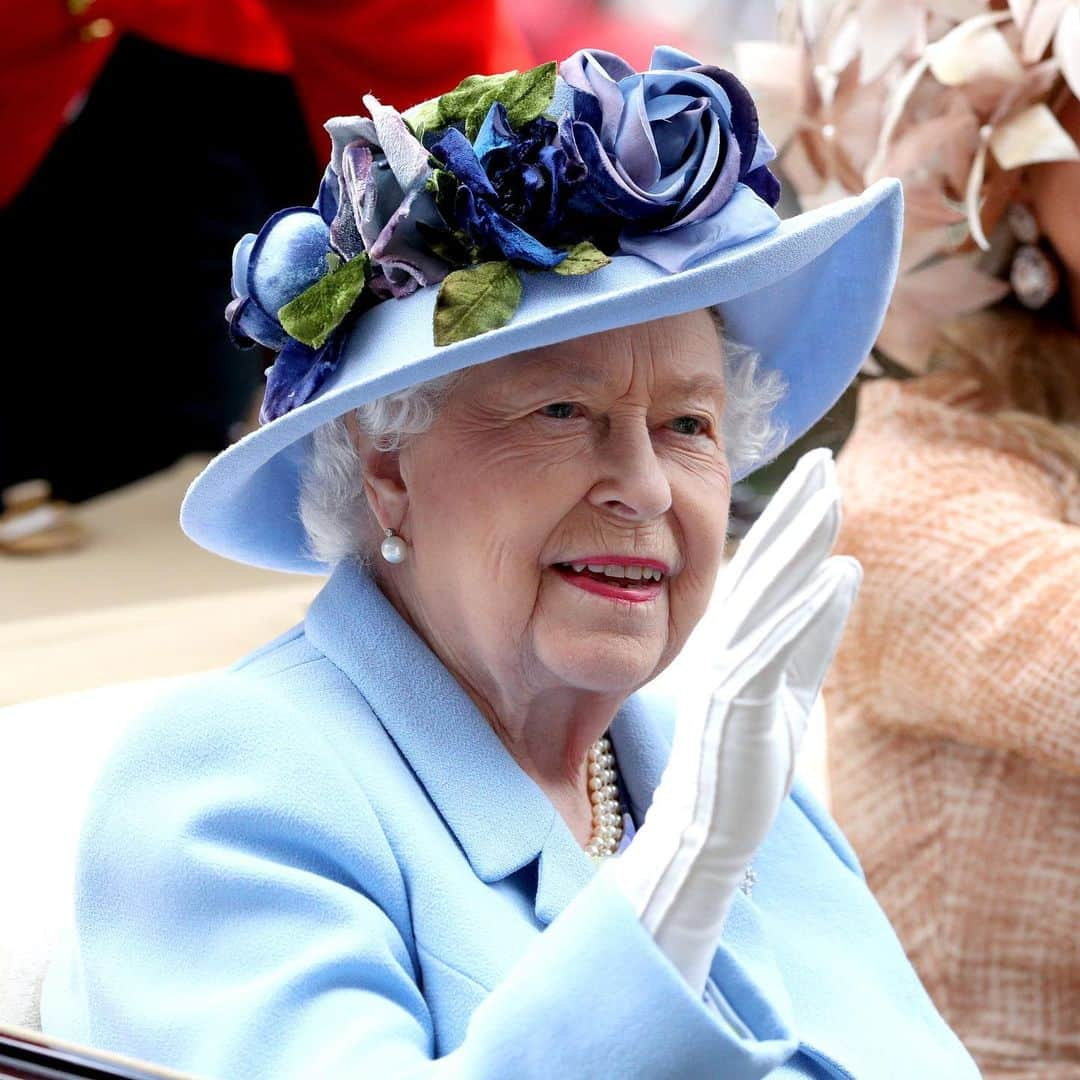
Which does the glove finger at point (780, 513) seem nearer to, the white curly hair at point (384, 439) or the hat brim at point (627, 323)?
the hat brim at point (627, 323)

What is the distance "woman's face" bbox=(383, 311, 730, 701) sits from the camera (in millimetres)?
1497

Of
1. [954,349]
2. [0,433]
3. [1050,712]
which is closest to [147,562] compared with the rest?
[0,433]

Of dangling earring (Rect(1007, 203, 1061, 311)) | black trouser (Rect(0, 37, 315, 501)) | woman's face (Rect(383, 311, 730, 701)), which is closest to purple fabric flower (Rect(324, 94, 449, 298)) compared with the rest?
woman's face (Rect(383, 311, 730, 701))

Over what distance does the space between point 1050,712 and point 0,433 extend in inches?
131

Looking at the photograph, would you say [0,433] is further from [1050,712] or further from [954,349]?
[1050,712]

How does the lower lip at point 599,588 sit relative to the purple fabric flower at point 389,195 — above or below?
below

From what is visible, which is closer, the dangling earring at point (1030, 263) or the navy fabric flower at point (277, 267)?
the navy fabric flower at point (277, 267)

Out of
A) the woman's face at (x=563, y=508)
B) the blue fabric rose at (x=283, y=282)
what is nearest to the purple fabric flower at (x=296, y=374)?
the blue fabric rose at (x=283, y=282)

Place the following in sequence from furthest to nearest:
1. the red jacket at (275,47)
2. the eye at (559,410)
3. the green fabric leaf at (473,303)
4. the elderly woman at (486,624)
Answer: the red jacket at (275,47), the eye at (559,410), the green fabric leaf at (473,303), the elderly woman at (486,624)

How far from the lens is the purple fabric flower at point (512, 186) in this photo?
1.45m

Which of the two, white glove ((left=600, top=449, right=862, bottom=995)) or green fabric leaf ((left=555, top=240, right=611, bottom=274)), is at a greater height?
green fabric leaf ((left=555, top=240, right=611, bottom=274))

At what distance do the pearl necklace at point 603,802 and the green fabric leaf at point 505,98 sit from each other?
0.57 metres

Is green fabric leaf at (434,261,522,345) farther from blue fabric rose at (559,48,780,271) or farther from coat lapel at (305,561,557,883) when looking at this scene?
coat lapel at (305,561,557,883)

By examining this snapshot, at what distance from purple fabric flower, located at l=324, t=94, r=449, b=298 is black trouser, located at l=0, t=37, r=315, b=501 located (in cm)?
330
